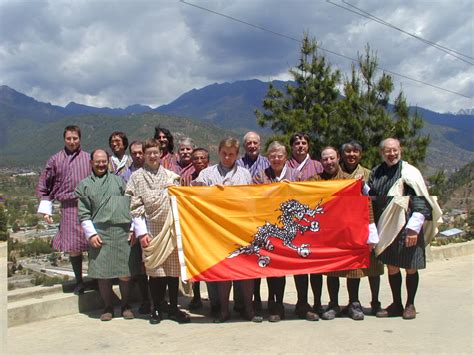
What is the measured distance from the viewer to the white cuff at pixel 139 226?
5.11 meters

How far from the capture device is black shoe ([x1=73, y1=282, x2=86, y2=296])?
5.74 m

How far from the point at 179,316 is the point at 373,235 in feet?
7.39

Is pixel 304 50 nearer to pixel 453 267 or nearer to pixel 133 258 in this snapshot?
pixel 453 267

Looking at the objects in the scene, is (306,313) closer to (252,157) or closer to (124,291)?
(252,157)

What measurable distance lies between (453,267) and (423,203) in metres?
4.16

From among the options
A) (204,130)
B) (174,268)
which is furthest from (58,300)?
(204,130)

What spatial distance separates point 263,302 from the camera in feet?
20.2

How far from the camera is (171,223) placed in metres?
5.16

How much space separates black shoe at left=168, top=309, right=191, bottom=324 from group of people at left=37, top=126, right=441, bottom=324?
1 cm

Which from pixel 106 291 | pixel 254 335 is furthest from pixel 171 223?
pixel 254 335

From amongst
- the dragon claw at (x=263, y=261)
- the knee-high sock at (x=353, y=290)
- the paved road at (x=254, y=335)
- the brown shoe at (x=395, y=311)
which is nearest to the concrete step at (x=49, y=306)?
the paved road at (x=254, y=335)

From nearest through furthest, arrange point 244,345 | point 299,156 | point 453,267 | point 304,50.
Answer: point 244,345
point 299,156
point 453,267
point 304,50

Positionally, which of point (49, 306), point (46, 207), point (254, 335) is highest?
point (46, 207)

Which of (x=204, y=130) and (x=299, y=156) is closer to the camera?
(x=299, y=156)
